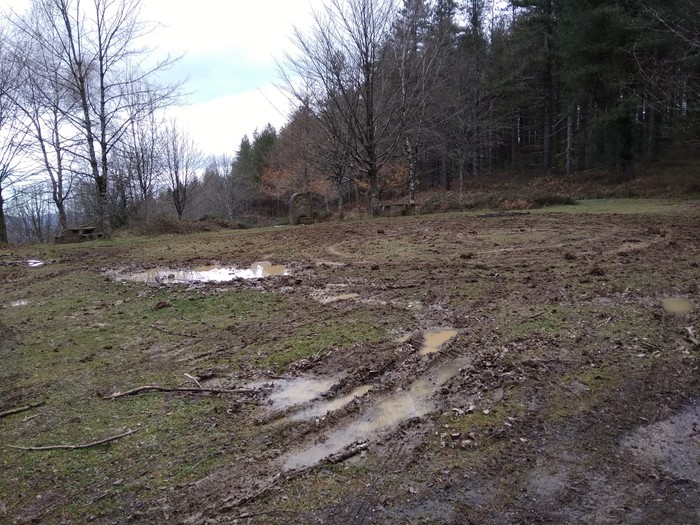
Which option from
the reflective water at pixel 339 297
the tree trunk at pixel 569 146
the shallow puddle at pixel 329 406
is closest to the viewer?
the shallow puddle at pixel 329 406

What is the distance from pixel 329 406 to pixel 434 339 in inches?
56.2

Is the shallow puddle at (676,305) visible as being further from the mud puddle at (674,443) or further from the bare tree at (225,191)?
the bare tree at (225,191)

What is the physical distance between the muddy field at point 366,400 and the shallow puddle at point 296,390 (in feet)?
0.06

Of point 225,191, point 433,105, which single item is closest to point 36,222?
point 225,191

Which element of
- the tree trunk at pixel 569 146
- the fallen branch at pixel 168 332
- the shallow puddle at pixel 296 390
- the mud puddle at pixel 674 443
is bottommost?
the mud puddle at pixel 674 443

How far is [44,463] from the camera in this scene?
8.24 ft

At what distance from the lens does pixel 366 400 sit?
3.12m

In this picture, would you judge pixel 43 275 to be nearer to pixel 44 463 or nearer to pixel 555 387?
pixel 44 463

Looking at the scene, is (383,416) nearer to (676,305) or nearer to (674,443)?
(674,443)

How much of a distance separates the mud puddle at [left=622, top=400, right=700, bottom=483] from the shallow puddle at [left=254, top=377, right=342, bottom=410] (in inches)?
73.0

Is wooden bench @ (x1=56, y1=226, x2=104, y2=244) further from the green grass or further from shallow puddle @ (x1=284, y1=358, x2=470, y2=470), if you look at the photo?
shallow puddle @ (x1=284, y1=358, x2=470, y2=470)

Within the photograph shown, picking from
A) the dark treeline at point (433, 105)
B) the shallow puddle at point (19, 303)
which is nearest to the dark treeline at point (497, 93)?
the dark treeline at point (433, 105)

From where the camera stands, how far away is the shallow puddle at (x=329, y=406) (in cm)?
296

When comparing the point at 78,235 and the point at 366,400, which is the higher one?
the point at 78,235
